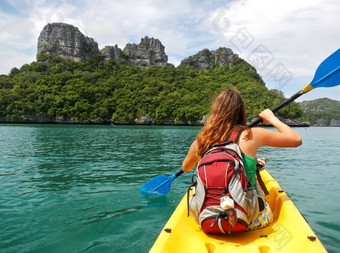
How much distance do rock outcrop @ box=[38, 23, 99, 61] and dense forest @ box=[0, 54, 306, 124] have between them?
9868mm

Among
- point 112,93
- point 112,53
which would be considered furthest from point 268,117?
point 112,53

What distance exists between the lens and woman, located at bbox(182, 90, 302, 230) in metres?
2.39

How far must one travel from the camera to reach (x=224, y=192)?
2.19m

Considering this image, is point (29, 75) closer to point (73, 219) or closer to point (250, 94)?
point (250, 94)

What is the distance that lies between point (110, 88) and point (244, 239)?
9954 centimetres

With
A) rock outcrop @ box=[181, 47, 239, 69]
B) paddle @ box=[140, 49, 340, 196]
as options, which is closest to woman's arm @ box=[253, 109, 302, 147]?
paddle @ box=[140, 49, 340, 196]

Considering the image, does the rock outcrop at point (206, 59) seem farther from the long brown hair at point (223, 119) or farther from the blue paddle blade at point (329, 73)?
the long brown hair at point (223, 119)

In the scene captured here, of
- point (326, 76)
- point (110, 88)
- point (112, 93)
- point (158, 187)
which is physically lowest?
point (158, 187)

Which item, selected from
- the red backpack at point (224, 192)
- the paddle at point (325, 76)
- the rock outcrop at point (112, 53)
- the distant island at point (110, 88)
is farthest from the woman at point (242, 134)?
the rock outcrop at point (112, 53)

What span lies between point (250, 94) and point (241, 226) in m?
81.6

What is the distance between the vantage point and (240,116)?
256 centimetres

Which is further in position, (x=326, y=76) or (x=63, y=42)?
(x=63, y=42)

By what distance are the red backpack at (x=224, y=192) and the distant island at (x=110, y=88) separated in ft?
182

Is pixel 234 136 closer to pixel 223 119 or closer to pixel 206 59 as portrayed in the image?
pixel 223 119
